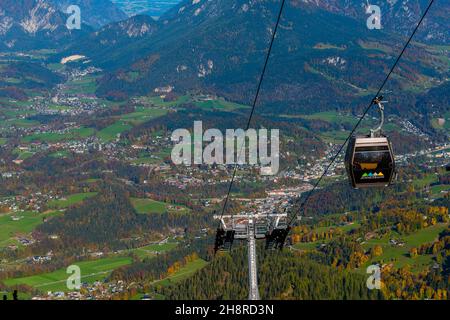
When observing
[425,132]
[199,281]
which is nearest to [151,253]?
[199,281]

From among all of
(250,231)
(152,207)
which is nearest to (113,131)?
(152,207)

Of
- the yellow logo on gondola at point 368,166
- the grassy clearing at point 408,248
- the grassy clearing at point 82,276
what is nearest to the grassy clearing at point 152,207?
the grassy clearing at point 82,276

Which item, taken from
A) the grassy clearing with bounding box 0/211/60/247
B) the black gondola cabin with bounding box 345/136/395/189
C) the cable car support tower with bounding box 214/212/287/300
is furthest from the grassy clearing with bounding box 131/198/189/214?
the black gondola cabin with bounding box 345/136/395/189

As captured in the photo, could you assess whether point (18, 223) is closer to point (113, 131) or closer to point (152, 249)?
point (152, 249)
